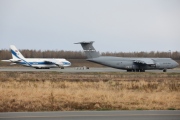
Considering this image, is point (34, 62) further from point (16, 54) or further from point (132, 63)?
point (132, 63)

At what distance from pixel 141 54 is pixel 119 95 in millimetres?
Answer: 91138

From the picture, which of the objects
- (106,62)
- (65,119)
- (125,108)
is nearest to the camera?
(65,119)

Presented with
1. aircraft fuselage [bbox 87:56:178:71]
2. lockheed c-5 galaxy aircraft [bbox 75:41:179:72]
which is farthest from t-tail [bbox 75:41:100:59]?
aircraft fuselage [bbox 87:56:178:71]

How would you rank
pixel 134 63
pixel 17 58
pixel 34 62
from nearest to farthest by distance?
pixel 134 63
pixel 34 62
pixel 17 58

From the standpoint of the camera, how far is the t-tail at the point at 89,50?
6215 centimetres

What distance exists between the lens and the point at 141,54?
356 ft

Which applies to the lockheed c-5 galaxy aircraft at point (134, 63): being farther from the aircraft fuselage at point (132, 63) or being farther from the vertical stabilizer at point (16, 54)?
the vertical stabilizer at point (16, 54)

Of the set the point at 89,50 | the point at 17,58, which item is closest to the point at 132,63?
the point at 89,50

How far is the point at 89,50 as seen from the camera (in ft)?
Answer: 205

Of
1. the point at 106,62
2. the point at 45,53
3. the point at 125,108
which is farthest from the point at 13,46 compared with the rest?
the point at 125,108

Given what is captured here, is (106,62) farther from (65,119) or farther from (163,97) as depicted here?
(65,119)

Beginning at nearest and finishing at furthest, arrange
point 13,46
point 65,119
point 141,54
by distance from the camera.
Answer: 1. point 65,119
2. point 13,46
3. point 141,54

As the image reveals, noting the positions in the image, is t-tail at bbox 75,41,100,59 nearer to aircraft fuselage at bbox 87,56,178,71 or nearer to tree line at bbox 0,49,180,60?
aircraft fuselage at bbox 87,56,178,71

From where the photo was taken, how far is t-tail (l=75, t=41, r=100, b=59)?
204ft
